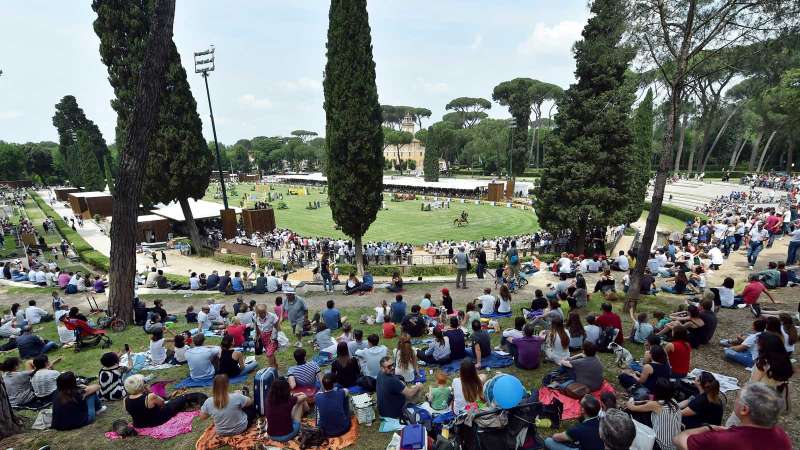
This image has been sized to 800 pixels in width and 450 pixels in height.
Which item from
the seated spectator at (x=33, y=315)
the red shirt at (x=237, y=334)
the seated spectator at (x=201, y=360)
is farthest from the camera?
the seated spectator at (x=33, y=315)

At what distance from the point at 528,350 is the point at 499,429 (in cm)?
294

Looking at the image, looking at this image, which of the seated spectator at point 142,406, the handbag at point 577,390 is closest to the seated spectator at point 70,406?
the seated spectator at point 142,406

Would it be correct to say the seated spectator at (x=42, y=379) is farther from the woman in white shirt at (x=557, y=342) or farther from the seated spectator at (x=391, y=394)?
the woman in white shirt at (x=557, y=342)

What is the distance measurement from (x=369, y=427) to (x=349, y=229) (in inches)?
620

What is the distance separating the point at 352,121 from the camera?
64.0 feet

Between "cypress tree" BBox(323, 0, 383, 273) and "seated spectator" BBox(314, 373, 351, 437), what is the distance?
50.2 feet

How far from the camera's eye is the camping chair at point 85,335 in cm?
974

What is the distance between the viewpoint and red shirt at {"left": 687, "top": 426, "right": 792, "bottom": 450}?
9.94 feet

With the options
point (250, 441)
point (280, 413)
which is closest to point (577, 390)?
point (280, 413)

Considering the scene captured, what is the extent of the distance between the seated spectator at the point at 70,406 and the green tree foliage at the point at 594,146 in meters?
20.7

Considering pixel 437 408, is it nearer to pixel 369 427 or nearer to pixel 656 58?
pixel 369 427

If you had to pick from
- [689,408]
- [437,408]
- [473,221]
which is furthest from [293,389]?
[473,221]

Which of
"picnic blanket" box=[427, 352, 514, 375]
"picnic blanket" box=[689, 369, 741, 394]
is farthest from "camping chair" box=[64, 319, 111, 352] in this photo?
"picnic blanket" box=[689, 369, 741, 394]

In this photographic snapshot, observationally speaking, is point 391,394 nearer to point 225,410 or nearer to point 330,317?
point 225,410
